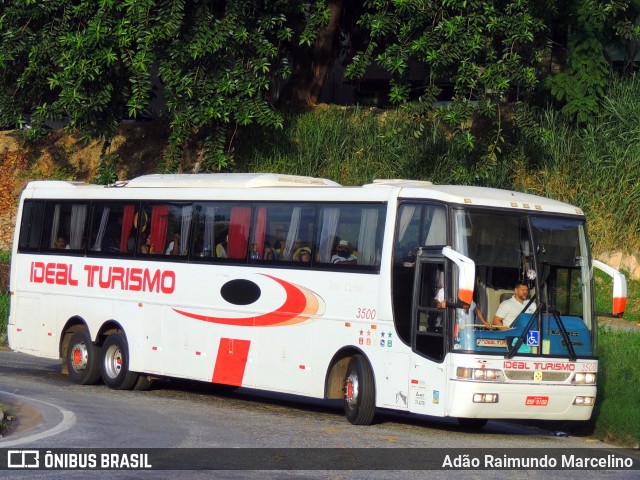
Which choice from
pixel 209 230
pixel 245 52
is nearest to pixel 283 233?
pixel 209 230

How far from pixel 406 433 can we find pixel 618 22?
13.2 meters

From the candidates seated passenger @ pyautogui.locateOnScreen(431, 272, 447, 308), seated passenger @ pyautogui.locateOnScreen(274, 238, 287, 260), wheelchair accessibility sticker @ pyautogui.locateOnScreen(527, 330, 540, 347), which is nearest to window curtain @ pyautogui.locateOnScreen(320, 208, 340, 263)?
seated passenger @ pyautogui.locateOnScreen(274, 238, 287, 260)

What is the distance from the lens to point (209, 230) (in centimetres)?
1731

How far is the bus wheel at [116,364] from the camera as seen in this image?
18453 mm

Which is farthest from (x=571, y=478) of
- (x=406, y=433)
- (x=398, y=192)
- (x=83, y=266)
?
(x=83, y=266)

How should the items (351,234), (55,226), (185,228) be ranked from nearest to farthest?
1. (351,234)
2. (185,228)
3. (55,226)

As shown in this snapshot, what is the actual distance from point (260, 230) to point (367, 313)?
2424 mm

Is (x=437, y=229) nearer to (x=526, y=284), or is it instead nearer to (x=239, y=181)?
(x=526, y=284)

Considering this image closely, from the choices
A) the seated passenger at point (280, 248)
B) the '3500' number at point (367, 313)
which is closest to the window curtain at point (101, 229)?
the seated passenger at point (280, 248)

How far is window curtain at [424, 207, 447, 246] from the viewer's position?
1402 centimetres

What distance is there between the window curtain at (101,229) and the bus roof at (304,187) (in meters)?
0.29

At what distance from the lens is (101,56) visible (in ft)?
79.7

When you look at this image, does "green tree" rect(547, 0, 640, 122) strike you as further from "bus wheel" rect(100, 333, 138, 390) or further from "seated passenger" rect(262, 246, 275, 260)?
"bus wheel" rect(100, 333, 138, 390)

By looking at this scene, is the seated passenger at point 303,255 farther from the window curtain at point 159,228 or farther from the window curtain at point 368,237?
the window curtain at point 159,228
